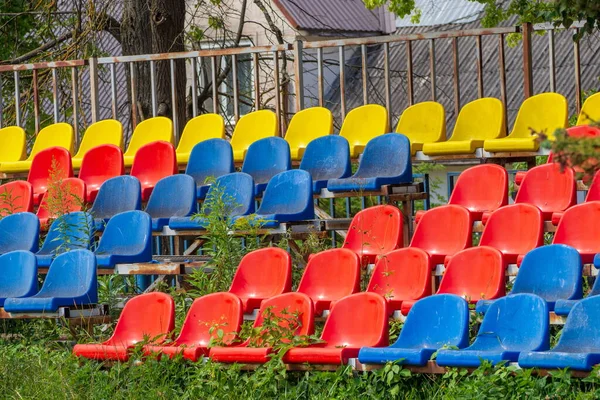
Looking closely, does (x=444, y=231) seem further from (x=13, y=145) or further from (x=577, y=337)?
(x=13, y=145)

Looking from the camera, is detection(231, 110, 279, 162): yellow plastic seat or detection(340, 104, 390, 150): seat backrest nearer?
detection(340, 104, 390, 150): seat backrest

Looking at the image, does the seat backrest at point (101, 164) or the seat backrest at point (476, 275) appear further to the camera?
the seat backrest at point (101, 164)

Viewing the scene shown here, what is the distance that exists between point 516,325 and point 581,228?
4.81 ft

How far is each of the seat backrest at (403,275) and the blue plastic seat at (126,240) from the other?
1883 millimetres

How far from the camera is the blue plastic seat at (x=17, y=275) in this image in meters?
8.00

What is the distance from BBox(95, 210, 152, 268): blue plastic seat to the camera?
8.25 m

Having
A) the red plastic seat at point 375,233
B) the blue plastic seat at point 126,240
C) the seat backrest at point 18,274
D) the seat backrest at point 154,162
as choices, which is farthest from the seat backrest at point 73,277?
the seat backrest at point 154,162

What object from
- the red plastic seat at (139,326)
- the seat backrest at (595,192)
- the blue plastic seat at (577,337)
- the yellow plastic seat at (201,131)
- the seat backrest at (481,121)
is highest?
the seat backrest at (481,121)

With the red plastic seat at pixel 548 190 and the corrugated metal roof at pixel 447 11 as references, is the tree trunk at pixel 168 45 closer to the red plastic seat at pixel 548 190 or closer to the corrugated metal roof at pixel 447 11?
the red plastic seat at pixel 548 190

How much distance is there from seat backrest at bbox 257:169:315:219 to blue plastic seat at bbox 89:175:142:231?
3.72 ft

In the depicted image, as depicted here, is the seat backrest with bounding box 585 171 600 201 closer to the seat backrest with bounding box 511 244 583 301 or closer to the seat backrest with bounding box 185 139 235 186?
the seat backrest with bounding box 511 244 583 301

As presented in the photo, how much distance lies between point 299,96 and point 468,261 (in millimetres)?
4502

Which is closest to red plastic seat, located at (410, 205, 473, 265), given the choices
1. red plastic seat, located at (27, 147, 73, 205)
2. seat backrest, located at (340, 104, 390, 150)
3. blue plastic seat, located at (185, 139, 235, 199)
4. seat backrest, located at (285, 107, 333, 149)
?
seat backrest, located at (340, 104, 390, 150)

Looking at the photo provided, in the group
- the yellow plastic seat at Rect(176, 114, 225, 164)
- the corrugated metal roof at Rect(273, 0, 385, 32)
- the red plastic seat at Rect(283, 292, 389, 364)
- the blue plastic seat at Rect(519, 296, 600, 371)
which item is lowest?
the red plastic seat at Rect(283, 292, 389, 364)
